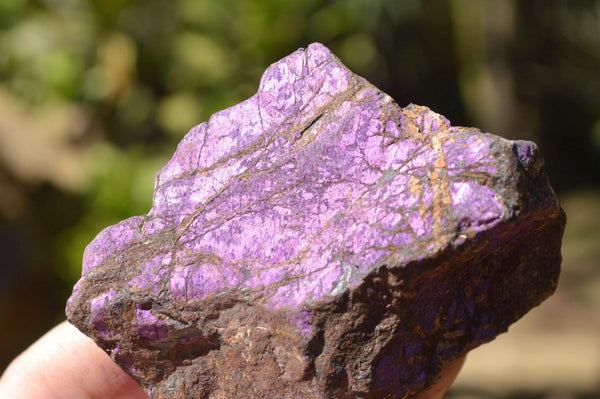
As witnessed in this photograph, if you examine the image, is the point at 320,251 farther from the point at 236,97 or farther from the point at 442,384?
the point at 236,97

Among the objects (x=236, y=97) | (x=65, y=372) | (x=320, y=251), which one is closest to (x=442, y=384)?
(x=320, y=251)

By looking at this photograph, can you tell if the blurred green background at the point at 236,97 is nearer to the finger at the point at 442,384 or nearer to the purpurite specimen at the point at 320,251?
the finger at the point at 442,384

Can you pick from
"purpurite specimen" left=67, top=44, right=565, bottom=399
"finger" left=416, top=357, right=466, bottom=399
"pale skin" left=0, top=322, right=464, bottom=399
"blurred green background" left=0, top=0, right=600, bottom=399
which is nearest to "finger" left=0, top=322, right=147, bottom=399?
"pale skin" left=0, top=322, right=464, bottom=399

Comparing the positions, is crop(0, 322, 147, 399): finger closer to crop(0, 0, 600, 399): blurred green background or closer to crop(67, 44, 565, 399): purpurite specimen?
crop(67, 44, 565, 399): purpurite specimen

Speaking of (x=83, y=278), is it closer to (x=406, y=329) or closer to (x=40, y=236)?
(x=406, y=329)

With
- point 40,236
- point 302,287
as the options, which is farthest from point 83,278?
point 40,236
